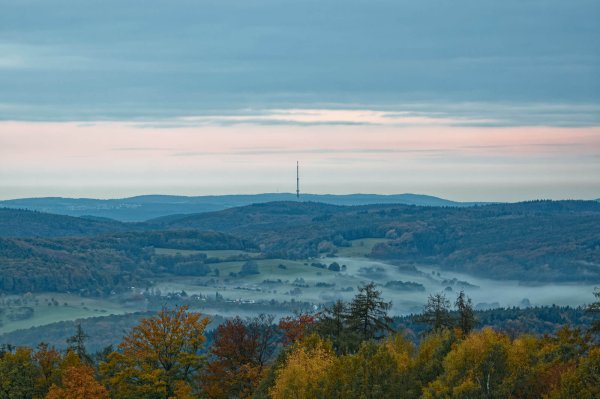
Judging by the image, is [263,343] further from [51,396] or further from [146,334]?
[51,396]

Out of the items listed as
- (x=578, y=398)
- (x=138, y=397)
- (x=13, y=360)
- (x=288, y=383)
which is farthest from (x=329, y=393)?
(x=13, y=360)

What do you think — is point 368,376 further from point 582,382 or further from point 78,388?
point 78,388

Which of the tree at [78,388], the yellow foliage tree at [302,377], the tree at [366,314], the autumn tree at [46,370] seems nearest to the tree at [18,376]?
the autumn tree at [46,370]

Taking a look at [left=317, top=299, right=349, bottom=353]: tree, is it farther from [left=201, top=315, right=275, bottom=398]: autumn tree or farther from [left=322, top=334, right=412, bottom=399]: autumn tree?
[left=322, top=334, right=412, bottom=399]: autumn tree

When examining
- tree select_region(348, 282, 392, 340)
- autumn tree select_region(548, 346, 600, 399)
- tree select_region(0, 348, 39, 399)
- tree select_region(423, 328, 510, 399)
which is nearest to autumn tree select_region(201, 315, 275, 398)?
tree select_region(348, 282, 392, 340)

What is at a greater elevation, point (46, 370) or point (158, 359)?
point (158, 359)

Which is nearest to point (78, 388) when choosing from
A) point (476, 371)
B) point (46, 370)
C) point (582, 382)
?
point (46, 370)
